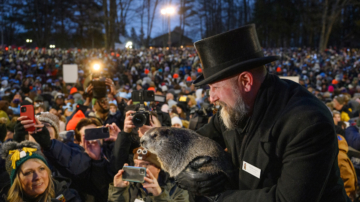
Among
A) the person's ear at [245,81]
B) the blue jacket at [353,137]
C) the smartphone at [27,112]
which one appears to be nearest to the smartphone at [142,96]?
the smartphone at [27,112]

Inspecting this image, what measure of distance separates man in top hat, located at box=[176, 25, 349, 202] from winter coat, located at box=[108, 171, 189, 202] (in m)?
1.12

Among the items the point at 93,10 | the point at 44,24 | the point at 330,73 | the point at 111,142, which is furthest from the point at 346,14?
the point at 111,142

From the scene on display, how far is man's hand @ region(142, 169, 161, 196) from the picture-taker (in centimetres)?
286

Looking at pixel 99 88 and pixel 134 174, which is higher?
pixel 99 88

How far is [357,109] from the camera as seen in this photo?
948 centimetres

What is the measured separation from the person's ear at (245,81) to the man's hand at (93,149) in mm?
2396

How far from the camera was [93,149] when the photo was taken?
3574 mm

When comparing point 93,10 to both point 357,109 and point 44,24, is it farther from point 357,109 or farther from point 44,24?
point 357,109

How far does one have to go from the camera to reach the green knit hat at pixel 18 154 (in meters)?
A: 2.83

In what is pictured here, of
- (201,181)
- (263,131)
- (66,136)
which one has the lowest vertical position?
(66,136)

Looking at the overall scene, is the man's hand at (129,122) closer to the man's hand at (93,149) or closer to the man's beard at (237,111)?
the man's hand at (93,149)

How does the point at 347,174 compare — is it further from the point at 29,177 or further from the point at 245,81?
the point at 29,177

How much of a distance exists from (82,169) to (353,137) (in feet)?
16.1

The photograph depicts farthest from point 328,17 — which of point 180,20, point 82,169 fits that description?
point 82,169
